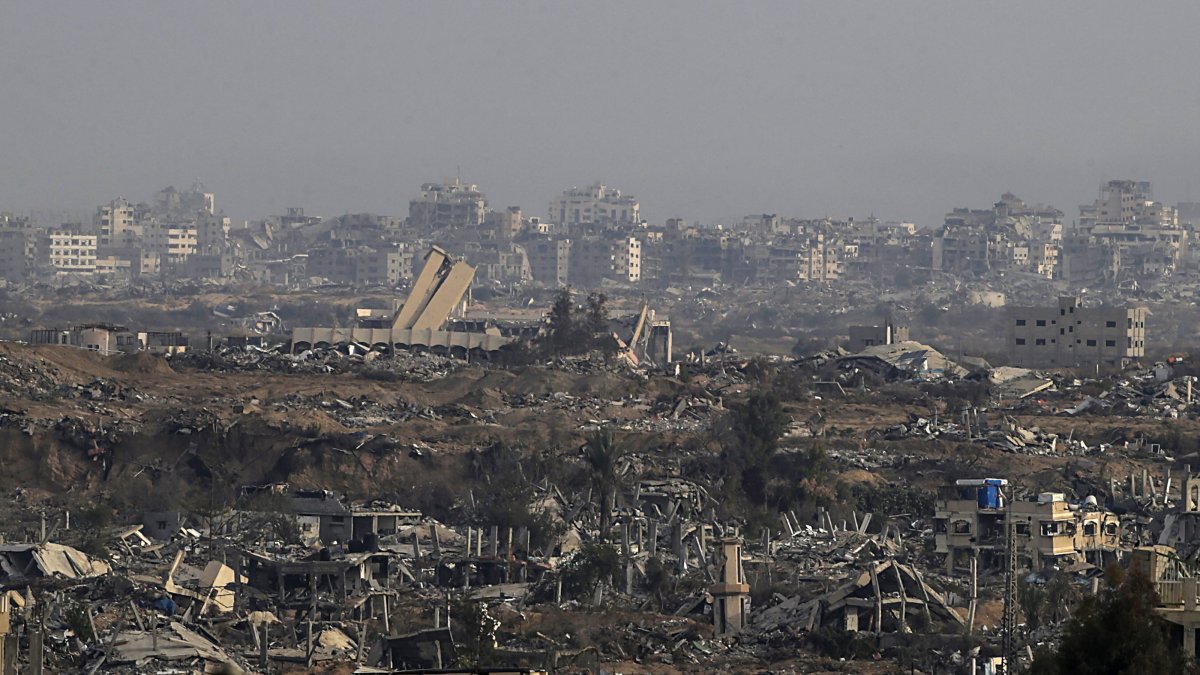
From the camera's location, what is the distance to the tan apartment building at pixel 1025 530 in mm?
30938

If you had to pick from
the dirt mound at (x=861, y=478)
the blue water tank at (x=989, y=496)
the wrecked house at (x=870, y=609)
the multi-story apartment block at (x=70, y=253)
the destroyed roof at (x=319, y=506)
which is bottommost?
the multi-story apartment block at (x=70, y=253)

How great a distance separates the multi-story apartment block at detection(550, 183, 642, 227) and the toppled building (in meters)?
114

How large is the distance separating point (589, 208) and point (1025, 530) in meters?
155

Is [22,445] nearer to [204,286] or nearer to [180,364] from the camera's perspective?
[180,364]

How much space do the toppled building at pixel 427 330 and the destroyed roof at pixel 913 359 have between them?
826cm

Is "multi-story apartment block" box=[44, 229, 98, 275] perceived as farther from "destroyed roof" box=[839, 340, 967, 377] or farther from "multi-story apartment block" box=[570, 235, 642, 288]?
"destroyed roof" box=[839, 340, 967, 377]

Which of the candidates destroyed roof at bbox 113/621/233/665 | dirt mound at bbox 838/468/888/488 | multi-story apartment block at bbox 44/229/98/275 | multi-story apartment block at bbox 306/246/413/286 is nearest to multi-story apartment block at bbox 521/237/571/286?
multi-story apartment block at bbox 306/246/413/286

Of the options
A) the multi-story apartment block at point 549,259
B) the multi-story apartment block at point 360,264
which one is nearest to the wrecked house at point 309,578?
the multi-story apartment block at point 360,264

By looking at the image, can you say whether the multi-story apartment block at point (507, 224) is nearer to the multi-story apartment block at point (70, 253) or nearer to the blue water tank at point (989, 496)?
the multi-story apartment block at point (70, 253)

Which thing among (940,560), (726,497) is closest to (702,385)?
(726,497)

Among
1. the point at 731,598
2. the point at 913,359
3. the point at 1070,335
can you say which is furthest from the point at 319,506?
the point at 1070,335

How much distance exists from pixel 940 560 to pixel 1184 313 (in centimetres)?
7758

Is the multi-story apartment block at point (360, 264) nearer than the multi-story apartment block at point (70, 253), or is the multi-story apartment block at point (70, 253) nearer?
the multi-story apartment block at point (360, 264)

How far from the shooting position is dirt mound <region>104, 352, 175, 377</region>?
50094mm
